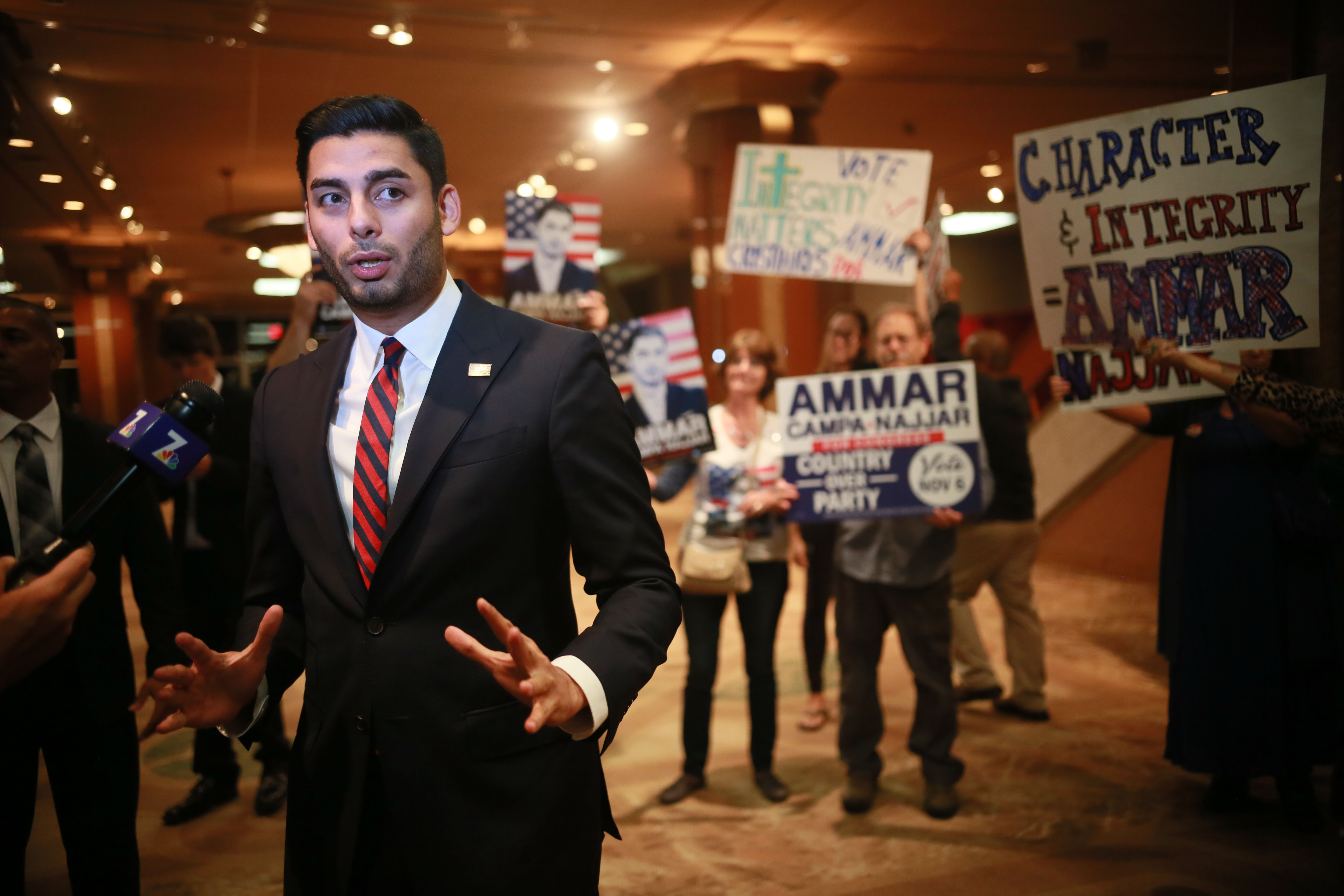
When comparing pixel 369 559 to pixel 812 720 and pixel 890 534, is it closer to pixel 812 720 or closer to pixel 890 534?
pixel 890 534

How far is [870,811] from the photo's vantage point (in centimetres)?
354

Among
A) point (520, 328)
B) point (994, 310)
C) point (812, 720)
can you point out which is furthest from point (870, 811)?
point (994, 310)

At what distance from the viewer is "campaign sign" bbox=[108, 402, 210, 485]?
1306mm

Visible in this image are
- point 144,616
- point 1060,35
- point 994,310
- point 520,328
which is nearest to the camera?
point 520,328

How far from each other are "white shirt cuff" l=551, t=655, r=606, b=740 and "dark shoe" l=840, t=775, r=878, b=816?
2598mm

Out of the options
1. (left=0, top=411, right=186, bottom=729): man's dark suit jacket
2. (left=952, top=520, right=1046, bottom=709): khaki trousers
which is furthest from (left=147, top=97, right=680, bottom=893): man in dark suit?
(left=952, top=520, right=1046, bottom=709): khaki trousers

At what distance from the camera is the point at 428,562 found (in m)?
1.33

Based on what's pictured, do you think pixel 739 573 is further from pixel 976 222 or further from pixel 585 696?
pixel 976 222

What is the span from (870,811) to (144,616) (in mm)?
2547

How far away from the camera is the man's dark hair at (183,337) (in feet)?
11.4

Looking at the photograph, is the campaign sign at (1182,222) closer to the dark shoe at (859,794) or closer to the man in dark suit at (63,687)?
the dark shoe at (859,794)

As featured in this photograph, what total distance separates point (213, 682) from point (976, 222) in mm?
10085

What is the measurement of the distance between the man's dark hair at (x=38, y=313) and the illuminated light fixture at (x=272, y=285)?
694cm

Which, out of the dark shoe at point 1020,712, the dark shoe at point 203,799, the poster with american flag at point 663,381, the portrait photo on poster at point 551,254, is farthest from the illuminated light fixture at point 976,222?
the dark shoe at point 203,799
